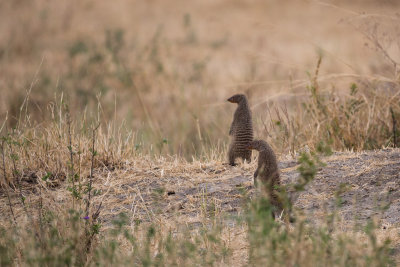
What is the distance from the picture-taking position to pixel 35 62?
467 inches

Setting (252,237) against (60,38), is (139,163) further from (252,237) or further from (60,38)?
(60,38)

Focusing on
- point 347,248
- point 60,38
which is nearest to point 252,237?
point 347,248

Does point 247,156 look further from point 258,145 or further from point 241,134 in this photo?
point 258,145

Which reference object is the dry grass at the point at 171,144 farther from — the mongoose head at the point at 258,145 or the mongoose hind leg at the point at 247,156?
the mongoose head at the point at 258,145

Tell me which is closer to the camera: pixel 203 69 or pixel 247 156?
pixel 247 156

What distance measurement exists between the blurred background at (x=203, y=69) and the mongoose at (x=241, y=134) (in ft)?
1.49

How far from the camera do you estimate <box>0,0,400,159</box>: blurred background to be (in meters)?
5.71

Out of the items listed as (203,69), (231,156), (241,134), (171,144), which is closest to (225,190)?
(231,156)

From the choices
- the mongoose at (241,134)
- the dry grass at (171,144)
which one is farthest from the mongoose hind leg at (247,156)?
the dry grass at (171,144)

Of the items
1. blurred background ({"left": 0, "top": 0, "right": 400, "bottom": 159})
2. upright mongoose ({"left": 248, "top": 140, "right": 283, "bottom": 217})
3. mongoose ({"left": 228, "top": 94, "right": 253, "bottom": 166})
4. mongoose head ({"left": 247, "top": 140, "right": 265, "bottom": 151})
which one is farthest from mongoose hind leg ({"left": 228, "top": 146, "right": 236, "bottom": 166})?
upright mongoose ({"left": 248, "top": 140, "right": 283, "bottom": 217})

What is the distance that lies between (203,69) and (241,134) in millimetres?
6747

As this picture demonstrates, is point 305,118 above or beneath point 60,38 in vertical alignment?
beneath

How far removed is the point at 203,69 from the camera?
11.5 meters

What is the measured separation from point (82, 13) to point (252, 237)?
1410 centimetres
